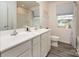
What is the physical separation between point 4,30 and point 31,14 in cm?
154

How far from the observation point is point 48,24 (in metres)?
5.62

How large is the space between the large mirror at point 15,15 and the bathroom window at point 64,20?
2048 mm

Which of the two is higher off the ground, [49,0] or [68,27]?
[49,0]

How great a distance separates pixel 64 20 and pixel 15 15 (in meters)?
3.06

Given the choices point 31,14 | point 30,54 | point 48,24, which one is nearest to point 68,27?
point 48,24

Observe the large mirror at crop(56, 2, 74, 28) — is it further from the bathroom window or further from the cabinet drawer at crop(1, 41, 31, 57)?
the cabinet drawer at crop(1, 41, 31, 57)

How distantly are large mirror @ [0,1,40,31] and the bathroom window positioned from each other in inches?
80.6

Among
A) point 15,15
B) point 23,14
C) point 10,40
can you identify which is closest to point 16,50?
point 10,40

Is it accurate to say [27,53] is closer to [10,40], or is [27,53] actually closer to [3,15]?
[10,40]

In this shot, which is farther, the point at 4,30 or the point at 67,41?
the point at 67,41

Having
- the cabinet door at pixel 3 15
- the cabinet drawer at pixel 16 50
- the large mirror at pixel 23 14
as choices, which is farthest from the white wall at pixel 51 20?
the cabinet drawer at pixel 16 50

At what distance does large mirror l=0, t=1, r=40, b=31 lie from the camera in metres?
2.21


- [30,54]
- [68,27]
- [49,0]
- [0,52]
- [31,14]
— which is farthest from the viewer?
[49,0]

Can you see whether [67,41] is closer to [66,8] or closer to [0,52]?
[66,8]
